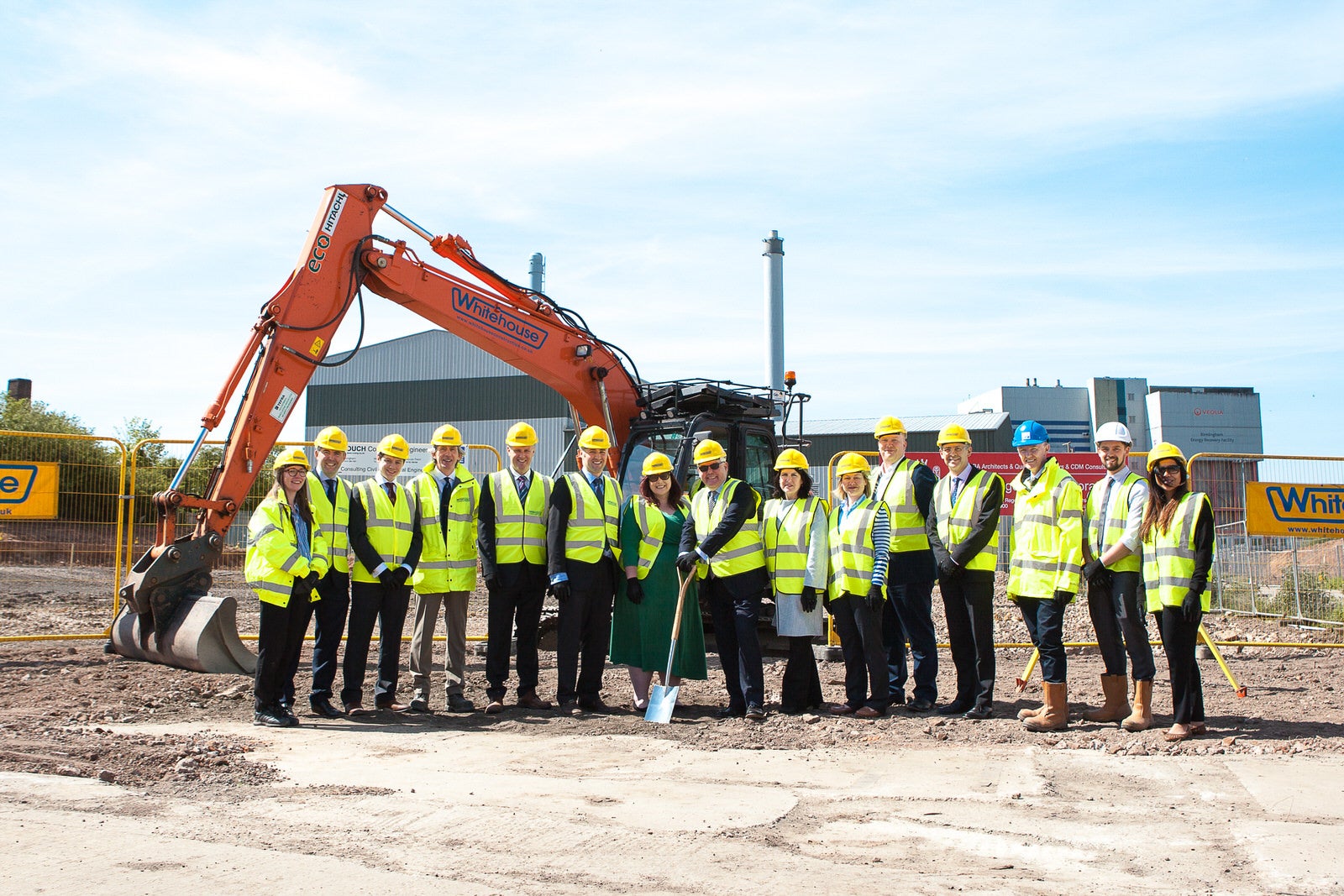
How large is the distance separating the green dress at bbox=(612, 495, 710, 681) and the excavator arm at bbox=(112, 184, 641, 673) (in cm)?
266

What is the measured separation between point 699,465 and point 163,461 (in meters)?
6.57

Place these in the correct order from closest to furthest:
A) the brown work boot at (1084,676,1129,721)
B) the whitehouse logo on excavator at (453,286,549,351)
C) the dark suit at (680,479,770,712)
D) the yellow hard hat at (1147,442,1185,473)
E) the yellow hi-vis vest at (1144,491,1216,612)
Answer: the yellow hi-vis vest at (1144,491,1216,612) < the yellow hard hat at (1147,442,1185,473) < the brown work boot at (1084,676,1129,721) < the dark suit at (680,479,770,712) < the whitehouse logo on excavator at (453,286,549,351)

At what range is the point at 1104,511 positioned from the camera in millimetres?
6664

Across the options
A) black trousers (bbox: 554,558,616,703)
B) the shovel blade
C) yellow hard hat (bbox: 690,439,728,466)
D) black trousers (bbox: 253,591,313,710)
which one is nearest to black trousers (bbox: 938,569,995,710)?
yellow hard hat (bbox: 690,439,728,466)

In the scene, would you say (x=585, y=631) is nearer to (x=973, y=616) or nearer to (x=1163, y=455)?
(x=973, y=616)

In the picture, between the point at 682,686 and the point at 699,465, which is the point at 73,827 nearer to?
the point at 699,465

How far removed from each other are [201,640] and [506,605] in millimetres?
2600

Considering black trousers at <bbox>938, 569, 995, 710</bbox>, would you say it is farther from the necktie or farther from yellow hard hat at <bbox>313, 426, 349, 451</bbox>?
yellow hard hat at <bbox>313, 426, 349, 451</bbox>

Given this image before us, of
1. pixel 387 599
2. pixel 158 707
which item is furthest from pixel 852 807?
pixel 158 707

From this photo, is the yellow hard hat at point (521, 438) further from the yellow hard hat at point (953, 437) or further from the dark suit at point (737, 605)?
the yellow hard hat at point (953, 437)

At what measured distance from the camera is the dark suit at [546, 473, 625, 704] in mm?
7367

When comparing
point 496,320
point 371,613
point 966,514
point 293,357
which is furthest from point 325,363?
point 966,514

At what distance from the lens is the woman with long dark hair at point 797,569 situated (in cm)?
714

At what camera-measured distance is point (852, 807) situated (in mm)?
4688
